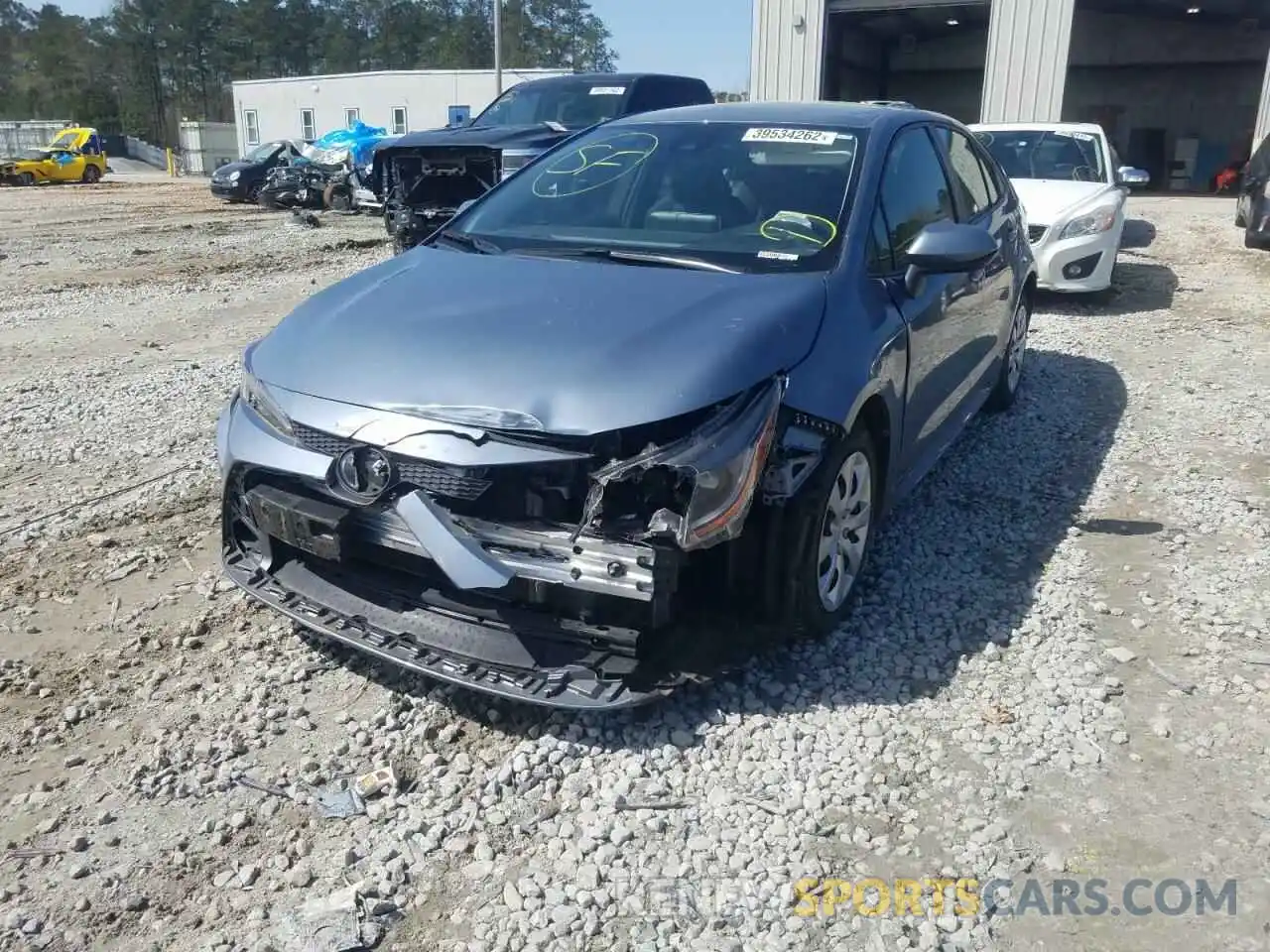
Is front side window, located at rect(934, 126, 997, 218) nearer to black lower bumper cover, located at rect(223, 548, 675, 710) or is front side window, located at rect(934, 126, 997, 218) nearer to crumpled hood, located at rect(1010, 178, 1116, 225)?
black lower bumper cover, located at rect(223, 548, 675, 710)

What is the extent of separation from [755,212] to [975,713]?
1.89m

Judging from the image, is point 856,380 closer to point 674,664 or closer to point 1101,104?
point 674,664

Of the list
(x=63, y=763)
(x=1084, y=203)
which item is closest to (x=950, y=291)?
(x=63, y=763)

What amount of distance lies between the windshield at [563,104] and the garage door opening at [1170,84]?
20154mm

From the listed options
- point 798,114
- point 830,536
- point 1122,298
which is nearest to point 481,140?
point 1122,298

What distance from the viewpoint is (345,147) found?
68.5 feet

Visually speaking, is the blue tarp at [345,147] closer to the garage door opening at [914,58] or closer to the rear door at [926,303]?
the garage door opening at [914,58]

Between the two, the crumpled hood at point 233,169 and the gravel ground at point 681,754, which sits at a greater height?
the crumpled hood at point 233,169

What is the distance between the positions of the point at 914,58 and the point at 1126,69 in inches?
233

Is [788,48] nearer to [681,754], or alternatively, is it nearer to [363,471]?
[363,471]

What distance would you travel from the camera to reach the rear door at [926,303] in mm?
3771

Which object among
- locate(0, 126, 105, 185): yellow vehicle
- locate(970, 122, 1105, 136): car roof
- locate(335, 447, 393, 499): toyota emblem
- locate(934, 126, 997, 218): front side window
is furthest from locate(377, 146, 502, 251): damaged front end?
locate(0, 126, 105, 185): yellow vehicle

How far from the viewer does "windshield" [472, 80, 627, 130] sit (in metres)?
11.9
